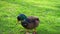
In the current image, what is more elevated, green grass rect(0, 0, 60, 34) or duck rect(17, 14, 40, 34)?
duck rect(17, 14, 40, 34)

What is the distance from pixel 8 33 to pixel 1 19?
85 centimetres

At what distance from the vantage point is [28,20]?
4.47m

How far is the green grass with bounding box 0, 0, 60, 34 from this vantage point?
5.00 meters

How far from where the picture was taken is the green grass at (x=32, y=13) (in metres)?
5.00

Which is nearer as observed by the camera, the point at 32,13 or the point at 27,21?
the point at 27,21

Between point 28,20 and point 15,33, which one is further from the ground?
point 28,20

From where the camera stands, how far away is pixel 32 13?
596cm

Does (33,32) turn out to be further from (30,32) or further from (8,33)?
(8,33)

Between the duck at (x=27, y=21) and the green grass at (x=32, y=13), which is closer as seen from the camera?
the duck at (x=27, y=21)

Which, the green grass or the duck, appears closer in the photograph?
the duck

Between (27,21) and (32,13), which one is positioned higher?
(27,21)

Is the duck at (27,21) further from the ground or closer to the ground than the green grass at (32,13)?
further from the ground

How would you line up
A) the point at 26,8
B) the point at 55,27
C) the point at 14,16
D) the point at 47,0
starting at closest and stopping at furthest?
the point at 55,27 → the point at 14,16 → the point at 26,8 → the point at 47,0

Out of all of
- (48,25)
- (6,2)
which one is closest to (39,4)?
(6,2)
